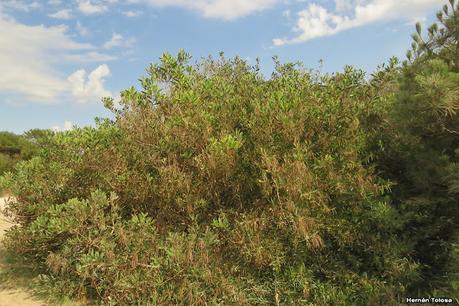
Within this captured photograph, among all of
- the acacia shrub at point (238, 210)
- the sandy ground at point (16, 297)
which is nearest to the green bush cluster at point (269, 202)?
the acacia shrub at point (238, 210)

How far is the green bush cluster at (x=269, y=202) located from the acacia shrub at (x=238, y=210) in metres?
0.02

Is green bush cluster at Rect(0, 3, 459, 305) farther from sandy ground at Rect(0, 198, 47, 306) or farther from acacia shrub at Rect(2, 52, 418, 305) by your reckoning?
sandy ground at Rect(0, 198, 47, 306)

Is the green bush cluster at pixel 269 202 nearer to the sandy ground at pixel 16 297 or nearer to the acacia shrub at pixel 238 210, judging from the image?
the acacia shrub at pixel 238 210

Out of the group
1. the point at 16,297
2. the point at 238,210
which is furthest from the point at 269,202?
the point at 16,297

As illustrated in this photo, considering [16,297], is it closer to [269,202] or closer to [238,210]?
[238,210]

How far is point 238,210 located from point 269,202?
0.58m

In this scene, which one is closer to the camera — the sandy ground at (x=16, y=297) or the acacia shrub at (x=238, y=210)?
the acacia shrub at (x=238, y=210)

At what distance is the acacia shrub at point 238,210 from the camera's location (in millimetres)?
6320

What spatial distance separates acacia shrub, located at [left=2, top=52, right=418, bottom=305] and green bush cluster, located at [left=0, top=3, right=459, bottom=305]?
0.9 inches

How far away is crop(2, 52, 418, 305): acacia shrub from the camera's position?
6320 millimetres

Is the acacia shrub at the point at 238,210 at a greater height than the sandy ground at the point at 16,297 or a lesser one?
greater

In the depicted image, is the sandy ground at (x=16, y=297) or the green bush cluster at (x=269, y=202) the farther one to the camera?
the sandy ground at (x=16, y=297)

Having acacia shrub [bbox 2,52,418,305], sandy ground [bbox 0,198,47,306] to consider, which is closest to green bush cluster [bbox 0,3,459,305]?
acacia shrub [bbox 2,52,418,305]

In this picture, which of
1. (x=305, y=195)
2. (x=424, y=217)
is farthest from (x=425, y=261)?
(x=305, y=195)
